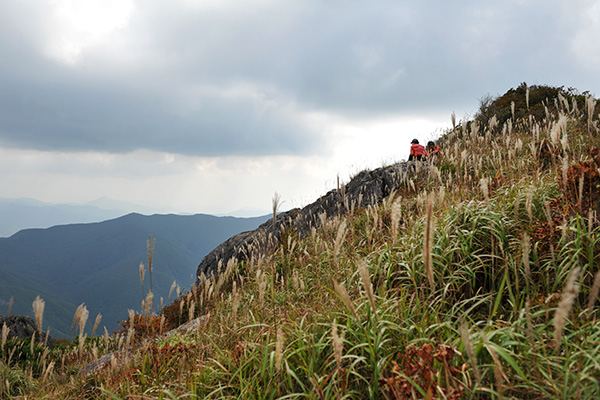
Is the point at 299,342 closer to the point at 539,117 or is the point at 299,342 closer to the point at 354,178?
the point at 354,178

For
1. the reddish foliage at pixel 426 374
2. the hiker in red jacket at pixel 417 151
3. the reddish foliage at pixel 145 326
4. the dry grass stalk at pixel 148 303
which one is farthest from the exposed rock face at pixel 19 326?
the hiker in red jacket at pixel 417 151

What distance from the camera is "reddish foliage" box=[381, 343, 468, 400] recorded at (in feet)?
6.40

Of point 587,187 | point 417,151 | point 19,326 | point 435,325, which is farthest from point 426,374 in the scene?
point 19,326

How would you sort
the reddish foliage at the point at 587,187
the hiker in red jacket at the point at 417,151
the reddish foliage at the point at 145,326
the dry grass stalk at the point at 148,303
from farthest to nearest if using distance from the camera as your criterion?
the hiker in red jacket at the point at 417,151, the reddish foliage at the point at 145,326, the dry grass stalk at the point at 148,303, the reddish foliage at the point at 587,187

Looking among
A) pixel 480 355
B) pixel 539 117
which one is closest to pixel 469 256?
pixel 480 355

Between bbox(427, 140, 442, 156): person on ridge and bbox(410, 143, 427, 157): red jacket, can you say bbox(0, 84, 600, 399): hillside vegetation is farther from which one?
bbox(410, 143, 427, 157): red jacket

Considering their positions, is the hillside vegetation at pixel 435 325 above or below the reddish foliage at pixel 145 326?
above

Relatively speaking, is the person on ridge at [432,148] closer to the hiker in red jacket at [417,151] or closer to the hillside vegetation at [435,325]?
the hiker in red jacket at [417,151]

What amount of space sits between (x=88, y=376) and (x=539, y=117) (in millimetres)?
18877

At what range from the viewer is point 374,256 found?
4.08 m

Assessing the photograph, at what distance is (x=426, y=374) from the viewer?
1.95 meters

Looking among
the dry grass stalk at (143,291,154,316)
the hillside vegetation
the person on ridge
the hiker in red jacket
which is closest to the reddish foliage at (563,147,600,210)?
the hillside vegetation

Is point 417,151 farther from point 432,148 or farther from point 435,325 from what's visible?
point 435,325

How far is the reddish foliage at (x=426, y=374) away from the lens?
6.40ft
